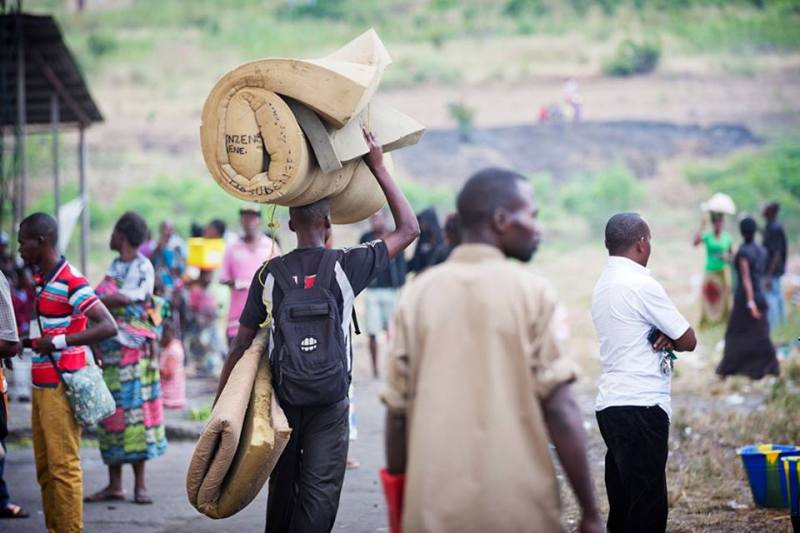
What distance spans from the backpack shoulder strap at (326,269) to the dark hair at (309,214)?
208 millimetres

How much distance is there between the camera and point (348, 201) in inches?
235

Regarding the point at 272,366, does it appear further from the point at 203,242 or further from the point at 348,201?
the point at 203,242

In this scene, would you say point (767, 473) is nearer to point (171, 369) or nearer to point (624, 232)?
Answer: point (624, 232)

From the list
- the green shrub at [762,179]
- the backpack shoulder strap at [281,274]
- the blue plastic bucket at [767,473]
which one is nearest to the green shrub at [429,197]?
the green shrub at [762,179]

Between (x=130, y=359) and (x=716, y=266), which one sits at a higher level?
(x=716, y=266)

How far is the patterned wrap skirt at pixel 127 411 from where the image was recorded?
802 cm

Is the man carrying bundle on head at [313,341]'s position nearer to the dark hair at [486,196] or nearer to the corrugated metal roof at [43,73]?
the dark hair at [486,196]

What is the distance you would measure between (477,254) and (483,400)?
0.51 meters

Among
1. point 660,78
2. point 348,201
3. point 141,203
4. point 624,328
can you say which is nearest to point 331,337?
point 348,201

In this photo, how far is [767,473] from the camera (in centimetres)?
722

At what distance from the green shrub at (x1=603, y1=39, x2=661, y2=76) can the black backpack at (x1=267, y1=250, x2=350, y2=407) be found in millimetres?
31867

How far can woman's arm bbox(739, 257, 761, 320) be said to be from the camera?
1299 centimetres

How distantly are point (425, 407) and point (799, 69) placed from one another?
3498cm

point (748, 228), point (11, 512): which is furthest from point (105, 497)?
point (748, 228)
